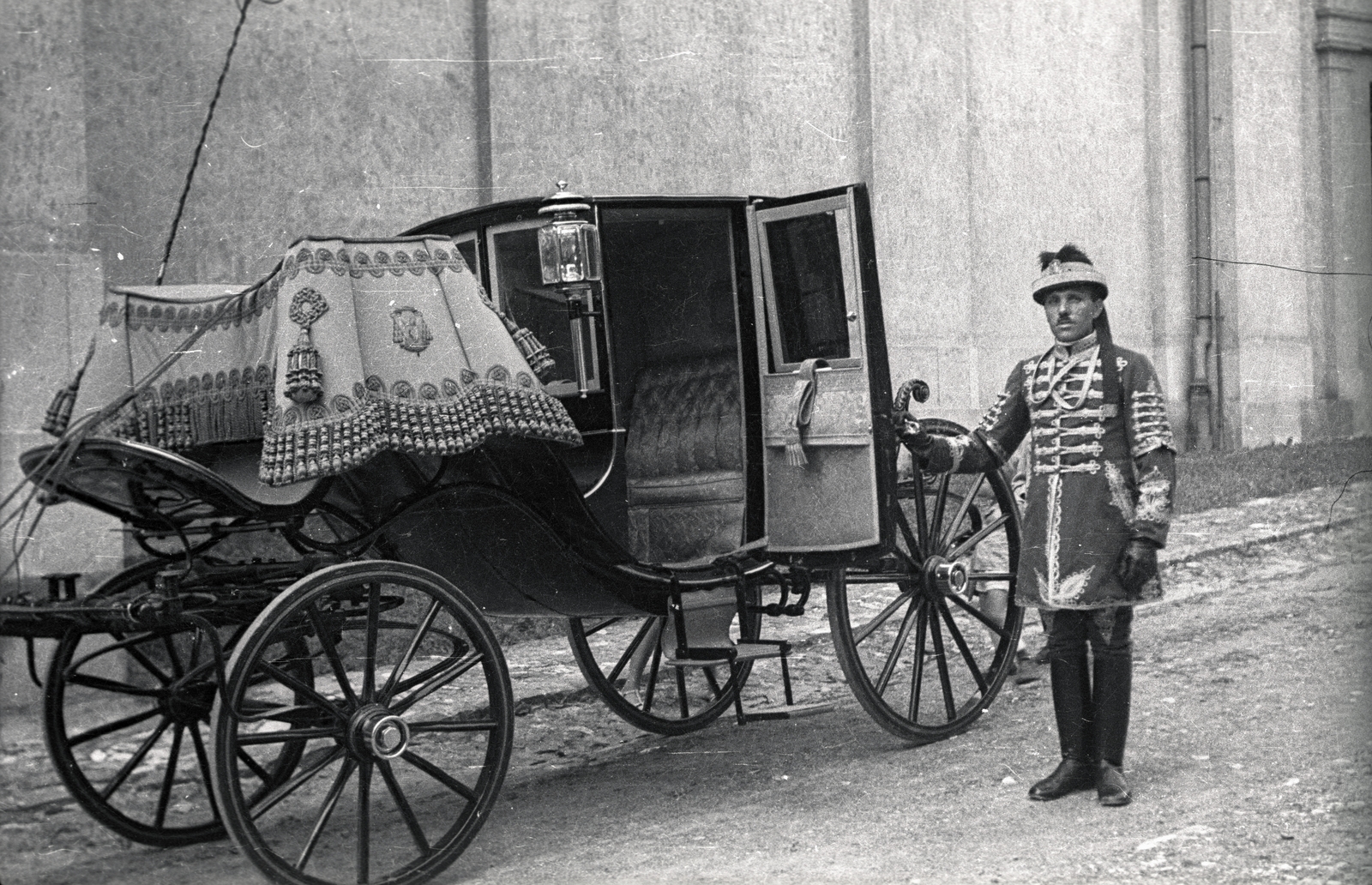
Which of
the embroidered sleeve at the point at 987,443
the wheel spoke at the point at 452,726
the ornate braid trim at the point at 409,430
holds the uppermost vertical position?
the ornate braid trim at the point at 409,430

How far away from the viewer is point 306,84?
5.81m

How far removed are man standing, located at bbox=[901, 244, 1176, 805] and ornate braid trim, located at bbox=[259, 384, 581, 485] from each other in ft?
4.38

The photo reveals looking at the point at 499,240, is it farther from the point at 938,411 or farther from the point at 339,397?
the point at 938,411

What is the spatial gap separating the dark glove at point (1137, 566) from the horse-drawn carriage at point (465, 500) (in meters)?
0.77

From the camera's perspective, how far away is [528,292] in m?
4.63

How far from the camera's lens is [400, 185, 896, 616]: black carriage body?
421 cm

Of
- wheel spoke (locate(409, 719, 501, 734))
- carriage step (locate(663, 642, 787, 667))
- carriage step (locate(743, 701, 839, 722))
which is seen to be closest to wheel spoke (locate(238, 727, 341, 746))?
wheel spoke (locate(409, 719, 501, 734))

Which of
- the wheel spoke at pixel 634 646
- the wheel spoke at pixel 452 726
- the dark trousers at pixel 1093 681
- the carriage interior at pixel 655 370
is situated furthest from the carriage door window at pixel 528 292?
the dark trousers at pixel 1093 681

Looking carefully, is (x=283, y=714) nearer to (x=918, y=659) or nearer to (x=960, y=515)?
(x=918, y=659)

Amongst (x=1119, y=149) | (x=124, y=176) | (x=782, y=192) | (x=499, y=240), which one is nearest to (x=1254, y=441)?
(x=1119, y=149)

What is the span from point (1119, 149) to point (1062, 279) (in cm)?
231

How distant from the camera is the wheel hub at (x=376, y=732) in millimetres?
3410

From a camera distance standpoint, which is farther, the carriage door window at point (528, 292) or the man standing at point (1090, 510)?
the carriage door window at point (528, 292)

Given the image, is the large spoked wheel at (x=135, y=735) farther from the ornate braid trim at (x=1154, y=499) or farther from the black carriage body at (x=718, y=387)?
the ornate braid trim at (x=1154, y=499)
